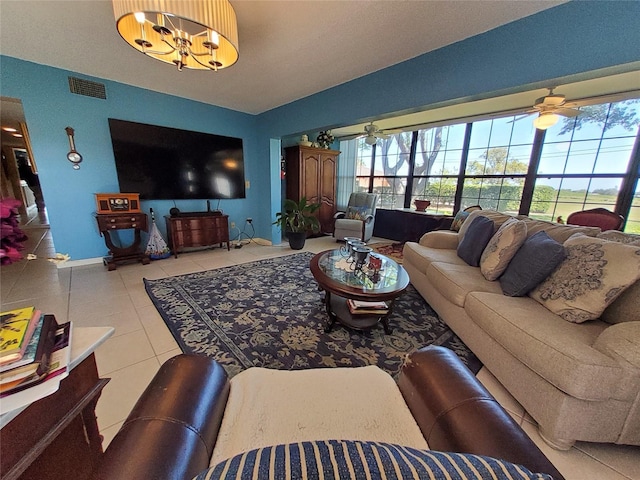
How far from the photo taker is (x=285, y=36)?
2111mm

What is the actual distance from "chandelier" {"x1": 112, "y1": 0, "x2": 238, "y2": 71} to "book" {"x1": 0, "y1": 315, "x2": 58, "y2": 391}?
1.62 m

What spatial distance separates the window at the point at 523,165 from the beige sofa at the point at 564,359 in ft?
8.40

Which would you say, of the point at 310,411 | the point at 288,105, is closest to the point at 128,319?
the point at 310,411

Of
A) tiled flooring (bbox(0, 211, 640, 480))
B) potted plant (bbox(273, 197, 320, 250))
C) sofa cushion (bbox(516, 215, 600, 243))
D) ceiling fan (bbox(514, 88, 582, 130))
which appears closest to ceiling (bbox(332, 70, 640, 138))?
ceiling fan (bbox(514, 88, 582, 130))

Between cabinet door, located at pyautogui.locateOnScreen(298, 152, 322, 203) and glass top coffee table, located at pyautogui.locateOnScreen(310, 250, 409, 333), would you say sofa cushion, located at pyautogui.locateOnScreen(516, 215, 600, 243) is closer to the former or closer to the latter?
glass top coffee table, located at pyautogui.locateOnScreen(310, 250, 409, 333)

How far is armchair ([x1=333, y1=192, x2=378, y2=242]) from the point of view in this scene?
4672 mm

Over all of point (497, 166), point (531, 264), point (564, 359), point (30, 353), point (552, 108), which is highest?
point (552, 108)

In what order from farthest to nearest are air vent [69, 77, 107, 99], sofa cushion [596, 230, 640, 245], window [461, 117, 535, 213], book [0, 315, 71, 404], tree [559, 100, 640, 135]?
window [461, 117, 535, 213], tree [559, 100, 640, 135], air vent [69, 77, 107, 99], sofa cushion [596, 230, 640, 245], book [0, 315, 71, 404]

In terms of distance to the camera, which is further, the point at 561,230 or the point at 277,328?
the point at 277,328

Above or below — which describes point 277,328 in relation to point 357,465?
below

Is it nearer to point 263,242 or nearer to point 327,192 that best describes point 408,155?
point 327,192

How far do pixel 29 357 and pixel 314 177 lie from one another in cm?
480

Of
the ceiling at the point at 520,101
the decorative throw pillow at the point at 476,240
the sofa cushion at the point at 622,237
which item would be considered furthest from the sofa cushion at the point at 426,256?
the ceiling at the point at 520,101

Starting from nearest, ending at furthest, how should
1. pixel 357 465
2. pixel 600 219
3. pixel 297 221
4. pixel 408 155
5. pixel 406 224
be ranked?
pixel 357 465, pixel 600 219, pixel 297 221, pixel 406 224, pixel 408 155
